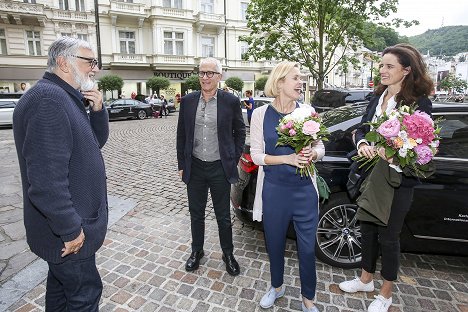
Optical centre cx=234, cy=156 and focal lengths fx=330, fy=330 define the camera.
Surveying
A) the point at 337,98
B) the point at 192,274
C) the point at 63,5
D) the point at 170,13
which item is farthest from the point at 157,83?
the point at 192,274

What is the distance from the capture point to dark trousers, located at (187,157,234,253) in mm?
3266

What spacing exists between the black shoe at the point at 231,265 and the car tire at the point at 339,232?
0.85 m

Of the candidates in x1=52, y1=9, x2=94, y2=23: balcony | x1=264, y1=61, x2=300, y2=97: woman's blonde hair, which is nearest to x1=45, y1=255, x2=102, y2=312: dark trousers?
x1=264, y1=61, x2=300, y2=97: woman's blonde hair

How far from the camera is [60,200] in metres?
1.71

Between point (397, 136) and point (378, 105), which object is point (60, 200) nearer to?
point (397, 136)

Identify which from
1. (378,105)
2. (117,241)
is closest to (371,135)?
(378,105)

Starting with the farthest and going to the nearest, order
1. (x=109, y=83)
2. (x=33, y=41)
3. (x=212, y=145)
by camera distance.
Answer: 1. (x=33, y=41)
2. (x=109, y=83)
3. (x=212, y=145)

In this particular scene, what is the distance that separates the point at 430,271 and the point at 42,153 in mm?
3628

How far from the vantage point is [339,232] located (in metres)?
3.37

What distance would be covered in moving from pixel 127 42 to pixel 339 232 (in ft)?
106

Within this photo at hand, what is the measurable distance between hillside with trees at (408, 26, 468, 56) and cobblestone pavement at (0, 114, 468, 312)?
105 m

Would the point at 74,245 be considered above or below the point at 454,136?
below

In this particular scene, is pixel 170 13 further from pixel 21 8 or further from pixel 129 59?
pixel 21 8

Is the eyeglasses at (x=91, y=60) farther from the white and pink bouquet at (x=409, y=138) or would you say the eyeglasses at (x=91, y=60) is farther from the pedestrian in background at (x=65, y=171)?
the white and pink bouquet at (x=409, y=138)
